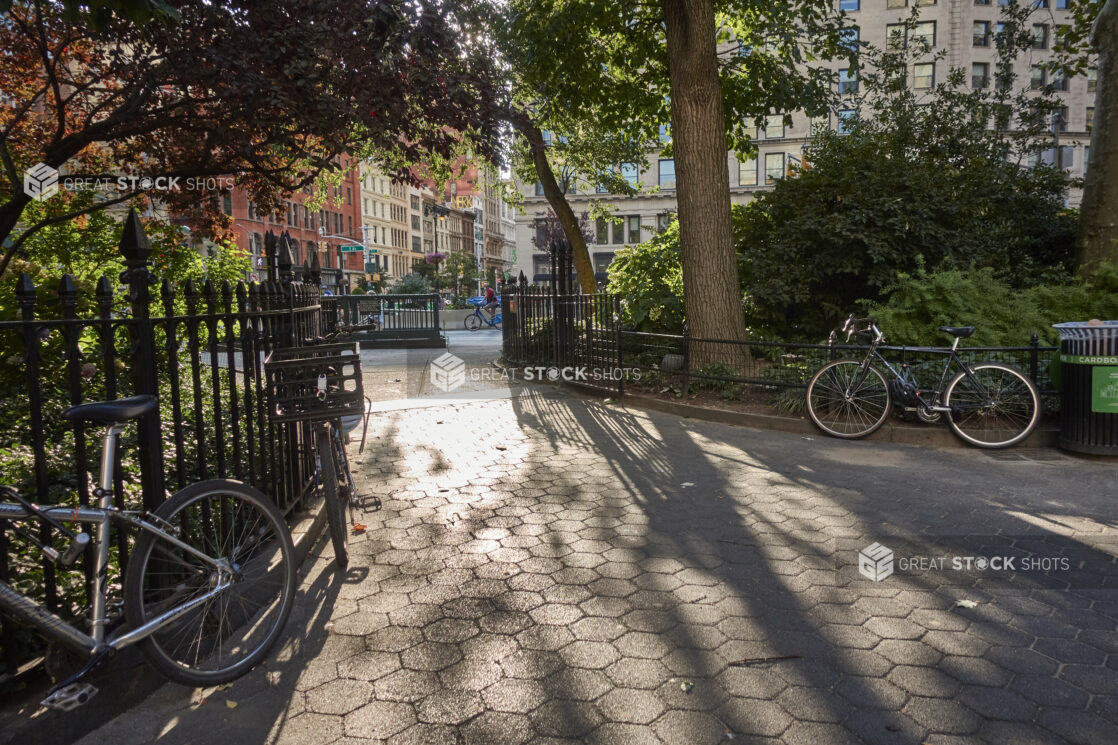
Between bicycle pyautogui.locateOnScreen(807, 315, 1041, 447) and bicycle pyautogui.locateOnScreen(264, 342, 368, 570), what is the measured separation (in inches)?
214

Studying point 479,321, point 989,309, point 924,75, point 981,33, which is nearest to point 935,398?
point 989,309

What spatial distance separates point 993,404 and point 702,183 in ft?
15.9

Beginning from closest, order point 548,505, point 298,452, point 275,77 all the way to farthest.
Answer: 1. point 298,452
2. point 548,505
3. point 275,77

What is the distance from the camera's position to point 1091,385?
23.0 ft

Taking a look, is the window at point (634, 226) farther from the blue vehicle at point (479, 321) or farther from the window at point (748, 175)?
the blue vehicle at point (479, 321)

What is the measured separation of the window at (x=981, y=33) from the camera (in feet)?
188

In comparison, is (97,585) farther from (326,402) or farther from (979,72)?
(979,72)

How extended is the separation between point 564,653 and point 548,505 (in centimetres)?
239

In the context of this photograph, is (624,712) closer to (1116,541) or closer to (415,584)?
(415,584)

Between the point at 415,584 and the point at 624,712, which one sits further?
the point at 415,584

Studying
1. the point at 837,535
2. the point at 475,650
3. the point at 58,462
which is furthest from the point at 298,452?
the point at 837,535

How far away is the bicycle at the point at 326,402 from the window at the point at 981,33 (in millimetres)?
67120

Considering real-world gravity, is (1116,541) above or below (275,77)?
below

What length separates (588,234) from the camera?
6319cm
